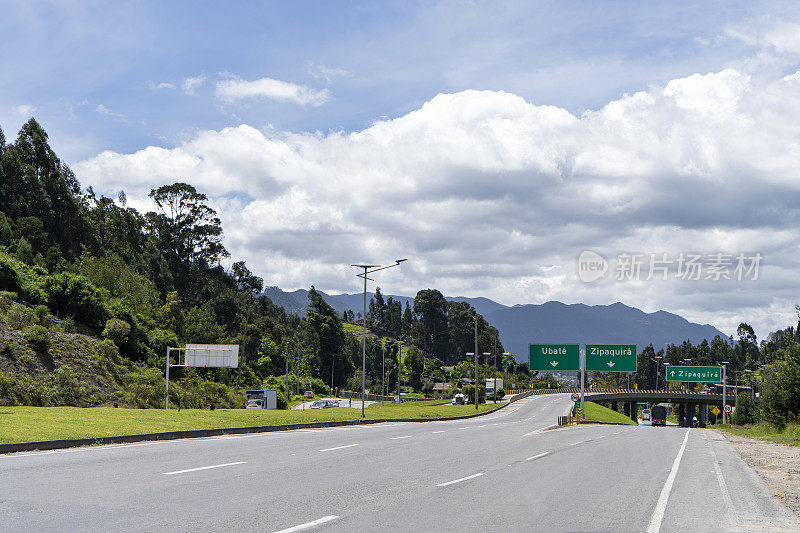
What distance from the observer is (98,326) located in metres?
57.8

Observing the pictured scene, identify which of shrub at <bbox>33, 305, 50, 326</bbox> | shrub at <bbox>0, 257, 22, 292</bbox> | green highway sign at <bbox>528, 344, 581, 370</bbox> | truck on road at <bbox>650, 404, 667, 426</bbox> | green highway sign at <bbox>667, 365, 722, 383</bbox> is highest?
shrub at <bbox>0, 257, 22, 292</bbox>

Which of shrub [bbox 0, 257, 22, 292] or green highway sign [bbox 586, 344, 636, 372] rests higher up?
shrub [bbox 0, 257, 22, 292]

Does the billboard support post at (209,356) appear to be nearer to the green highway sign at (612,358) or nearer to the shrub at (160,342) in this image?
the shrub at (160,342)

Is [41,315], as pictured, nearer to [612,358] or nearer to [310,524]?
[612,358]

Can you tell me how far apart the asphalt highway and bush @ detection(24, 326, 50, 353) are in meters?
28.7

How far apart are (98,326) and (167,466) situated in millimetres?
47197

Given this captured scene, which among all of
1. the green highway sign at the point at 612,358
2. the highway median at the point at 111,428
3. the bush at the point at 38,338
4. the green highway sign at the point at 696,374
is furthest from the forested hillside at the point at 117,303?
the green highway sign at the point at 696,374

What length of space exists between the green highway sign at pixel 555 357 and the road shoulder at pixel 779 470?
Answer: 1283 inches

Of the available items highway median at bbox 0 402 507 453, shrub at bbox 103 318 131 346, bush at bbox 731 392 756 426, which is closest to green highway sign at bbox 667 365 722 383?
bush at bbox 731 392 756 426

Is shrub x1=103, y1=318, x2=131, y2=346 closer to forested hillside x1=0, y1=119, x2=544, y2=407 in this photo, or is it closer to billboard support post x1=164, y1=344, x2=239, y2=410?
forested hillside x1=0, y1=119, x2=544, y2=407

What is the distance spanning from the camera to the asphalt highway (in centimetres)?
949

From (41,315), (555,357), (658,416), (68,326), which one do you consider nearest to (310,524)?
(41,315)

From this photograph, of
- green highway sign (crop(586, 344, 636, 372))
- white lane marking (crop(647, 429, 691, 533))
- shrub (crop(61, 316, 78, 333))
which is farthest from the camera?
green highway sign (crop(586, 344, 636, 372))

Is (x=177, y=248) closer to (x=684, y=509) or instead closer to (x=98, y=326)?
(x=98, y=326)
